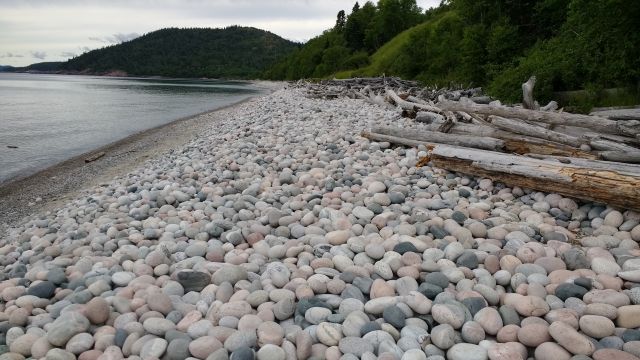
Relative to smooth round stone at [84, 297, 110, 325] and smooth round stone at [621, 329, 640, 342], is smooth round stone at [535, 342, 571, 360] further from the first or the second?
smooth round stone at [84, 297, 110, 325]

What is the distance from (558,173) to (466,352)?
3053 mm

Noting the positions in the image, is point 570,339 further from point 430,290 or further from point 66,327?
point 66,327

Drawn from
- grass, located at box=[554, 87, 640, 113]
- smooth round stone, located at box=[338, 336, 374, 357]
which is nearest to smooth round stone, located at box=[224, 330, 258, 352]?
smooth round stone, located at box=[338, 336, 374, 357]

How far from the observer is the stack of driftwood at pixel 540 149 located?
4.43 m

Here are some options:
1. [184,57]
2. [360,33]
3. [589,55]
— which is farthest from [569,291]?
[184,57]

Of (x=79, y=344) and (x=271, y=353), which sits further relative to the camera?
(x=79, y=344)

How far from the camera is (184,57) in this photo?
180m

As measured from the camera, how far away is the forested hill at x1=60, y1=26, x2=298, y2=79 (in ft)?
542

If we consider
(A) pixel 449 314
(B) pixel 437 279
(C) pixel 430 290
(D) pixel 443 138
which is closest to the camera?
(A) pixel 449 314

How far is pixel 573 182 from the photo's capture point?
4.53m

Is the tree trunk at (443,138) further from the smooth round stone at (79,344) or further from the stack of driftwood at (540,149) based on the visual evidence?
the smooth round stone at (79,344)

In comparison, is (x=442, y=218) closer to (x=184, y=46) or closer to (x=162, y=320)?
(x=162, y=320)

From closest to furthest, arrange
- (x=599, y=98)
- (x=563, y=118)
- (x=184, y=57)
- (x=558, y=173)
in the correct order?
1. (x=558, y=173)
2. (x=563, y=118)
3. (x=599, y=98)
4. (x=184, y=57)

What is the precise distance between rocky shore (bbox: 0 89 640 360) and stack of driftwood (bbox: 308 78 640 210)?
0.62 feet
